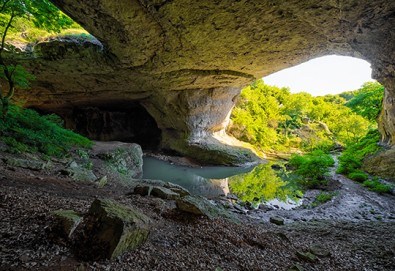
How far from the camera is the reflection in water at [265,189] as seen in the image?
9602 mm

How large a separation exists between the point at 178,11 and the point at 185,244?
6.92m

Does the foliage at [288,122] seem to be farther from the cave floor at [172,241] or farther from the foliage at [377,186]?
the cave floor at [172,241]

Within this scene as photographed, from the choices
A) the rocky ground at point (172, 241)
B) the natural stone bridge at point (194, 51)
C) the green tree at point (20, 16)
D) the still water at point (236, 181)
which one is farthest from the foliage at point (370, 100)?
the green tree at point (20, 16)

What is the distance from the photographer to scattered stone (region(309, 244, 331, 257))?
4.12 meters

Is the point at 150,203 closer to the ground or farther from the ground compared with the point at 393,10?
closer to the ground

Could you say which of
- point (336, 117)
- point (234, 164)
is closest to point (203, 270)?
point (234, 164)

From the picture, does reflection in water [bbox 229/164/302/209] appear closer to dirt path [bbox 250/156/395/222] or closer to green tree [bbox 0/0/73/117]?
dirt path [bbox 250/156/395/222]

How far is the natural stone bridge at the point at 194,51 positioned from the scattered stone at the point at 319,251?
6.72 m

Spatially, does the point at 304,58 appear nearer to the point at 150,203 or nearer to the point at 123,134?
the point at 150,203

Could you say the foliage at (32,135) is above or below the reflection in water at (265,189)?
above

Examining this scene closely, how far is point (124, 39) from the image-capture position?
29.8ft

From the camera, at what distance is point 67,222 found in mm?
2553

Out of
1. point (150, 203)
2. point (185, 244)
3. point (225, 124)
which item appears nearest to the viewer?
point (185, 244)

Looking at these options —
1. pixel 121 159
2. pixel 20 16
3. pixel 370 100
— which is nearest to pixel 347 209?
pixel 121 159
